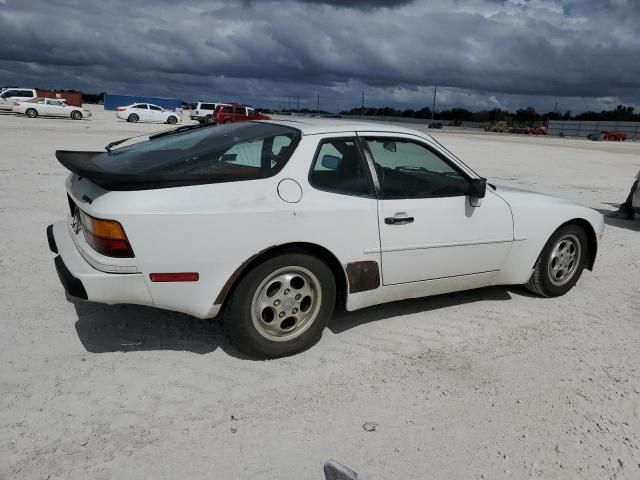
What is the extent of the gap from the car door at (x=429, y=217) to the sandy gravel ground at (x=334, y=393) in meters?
0.52

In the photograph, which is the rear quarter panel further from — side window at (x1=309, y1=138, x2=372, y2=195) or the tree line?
the tree line

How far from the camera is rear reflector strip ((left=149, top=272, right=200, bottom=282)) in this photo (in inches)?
116

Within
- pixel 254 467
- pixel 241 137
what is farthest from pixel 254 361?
pixel 241 137

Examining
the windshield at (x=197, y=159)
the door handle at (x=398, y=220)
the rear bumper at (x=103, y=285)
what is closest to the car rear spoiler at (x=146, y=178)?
the windshield at (x=197, y=159)

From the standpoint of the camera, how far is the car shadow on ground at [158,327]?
3.51 metres

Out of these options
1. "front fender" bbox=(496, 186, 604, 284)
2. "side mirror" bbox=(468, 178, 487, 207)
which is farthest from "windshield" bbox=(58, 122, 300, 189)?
"front fender" bbox=(496, 186, 604, 284)

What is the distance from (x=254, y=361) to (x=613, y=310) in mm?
3255

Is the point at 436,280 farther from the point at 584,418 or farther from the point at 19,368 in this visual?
the point at 19,368

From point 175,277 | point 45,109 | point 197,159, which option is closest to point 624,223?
point 197,159

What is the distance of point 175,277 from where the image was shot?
2.99m

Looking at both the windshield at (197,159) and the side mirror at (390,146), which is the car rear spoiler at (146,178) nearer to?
the windshield at (197,159)

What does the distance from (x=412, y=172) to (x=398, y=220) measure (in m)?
0.67

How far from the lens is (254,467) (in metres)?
2.43

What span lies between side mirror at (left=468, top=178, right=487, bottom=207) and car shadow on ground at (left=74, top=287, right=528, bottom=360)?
3.34ft
